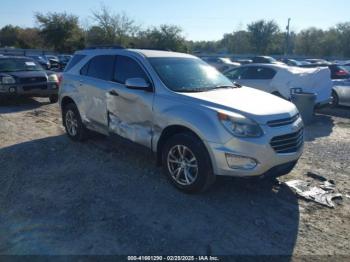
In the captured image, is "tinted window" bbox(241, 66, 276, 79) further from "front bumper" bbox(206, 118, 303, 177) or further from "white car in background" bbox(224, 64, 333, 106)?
"front bumper" bbox(206, 118, 303, 177)

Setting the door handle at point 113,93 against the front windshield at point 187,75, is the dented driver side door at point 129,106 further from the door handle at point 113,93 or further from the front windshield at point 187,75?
the front windshield at point 187,75

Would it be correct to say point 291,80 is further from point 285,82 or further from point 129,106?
point 129,106

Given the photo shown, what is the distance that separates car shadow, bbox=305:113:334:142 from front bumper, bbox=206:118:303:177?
398 cm

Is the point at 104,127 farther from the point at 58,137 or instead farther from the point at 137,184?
the point at 58,137

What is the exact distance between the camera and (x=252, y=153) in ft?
13.4

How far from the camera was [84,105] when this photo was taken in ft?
21.2

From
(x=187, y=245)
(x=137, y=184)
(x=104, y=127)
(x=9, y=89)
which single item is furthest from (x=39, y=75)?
(x=187, y=245)

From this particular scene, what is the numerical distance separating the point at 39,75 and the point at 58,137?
5.26 m

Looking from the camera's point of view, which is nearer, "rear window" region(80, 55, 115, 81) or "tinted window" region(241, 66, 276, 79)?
"rear window" region(80, 55, 115, 81)

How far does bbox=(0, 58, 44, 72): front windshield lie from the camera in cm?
1180

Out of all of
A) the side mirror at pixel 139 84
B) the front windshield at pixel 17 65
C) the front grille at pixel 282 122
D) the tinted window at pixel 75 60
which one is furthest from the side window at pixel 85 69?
the front windshield at pixel 17 65

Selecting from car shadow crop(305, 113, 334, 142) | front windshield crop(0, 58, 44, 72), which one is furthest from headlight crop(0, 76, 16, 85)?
car shadow crop(305, 113, 334, 142)

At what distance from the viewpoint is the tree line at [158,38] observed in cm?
5276

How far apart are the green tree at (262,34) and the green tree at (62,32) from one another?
33392mm
